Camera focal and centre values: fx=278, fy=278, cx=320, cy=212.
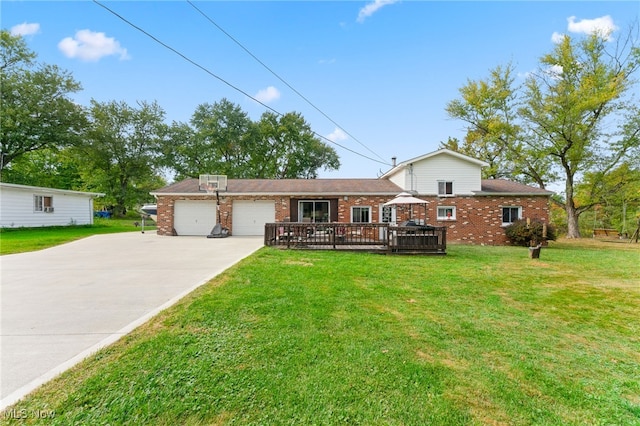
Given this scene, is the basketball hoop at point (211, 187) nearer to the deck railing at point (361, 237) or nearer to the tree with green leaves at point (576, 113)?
the deck railing at point (361, 237)

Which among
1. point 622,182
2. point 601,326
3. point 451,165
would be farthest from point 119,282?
point 622,182

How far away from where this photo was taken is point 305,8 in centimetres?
1180

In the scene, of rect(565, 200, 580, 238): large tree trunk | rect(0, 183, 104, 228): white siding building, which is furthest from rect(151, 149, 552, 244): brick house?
rect(0, 183, 104, 228): white siding building

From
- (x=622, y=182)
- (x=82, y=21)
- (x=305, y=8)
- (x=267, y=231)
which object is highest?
(x=305, y=8)

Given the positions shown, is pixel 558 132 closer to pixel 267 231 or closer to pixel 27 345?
pixel 267 231

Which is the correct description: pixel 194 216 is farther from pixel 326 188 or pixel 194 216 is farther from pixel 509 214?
pixel 509 214

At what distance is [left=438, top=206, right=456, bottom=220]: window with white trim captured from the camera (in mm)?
15391

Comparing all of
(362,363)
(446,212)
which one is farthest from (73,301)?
(446,212)

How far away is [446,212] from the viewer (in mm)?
15516

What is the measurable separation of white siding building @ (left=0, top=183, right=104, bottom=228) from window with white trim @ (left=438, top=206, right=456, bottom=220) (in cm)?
2382

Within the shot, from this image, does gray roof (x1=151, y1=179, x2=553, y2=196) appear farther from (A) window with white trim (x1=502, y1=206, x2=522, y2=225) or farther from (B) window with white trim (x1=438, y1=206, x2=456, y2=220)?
(B) window with white trim (x1=438, y1=206, x2=456, y2=220)

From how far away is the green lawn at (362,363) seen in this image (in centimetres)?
201

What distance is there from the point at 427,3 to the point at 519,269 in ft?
36.6

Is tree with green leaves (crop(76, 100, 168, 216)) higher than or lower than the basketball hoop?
higher
